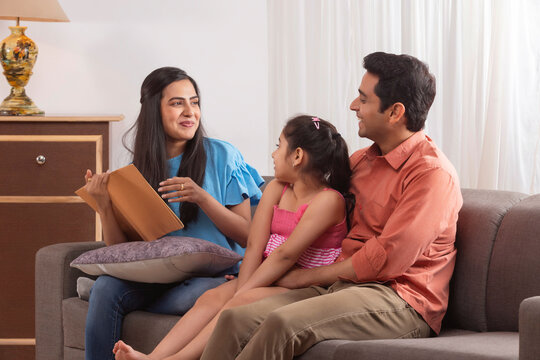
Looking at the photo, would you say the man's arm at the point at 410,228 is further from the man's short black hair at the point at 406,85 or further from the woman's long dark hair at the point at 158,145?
the woman's long dark hair at the point at 158,145

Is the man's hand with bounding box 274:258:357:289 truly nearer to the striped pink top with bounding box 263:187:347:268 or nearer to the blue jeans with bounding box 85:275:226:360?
the striped pink top with bounding box 263:187:347:268

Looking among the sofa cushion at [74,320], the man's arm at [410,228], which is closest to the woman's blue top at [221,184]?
the sofa cushion at [74,320]

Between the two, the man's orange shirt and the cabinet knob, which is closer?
the man's orange shirt

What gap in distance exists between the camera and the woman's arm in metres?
2.38

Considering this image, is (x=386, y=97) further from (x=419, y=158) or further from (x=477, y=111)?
(x=477, y=111)

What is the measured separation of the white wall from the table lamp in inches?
14.5

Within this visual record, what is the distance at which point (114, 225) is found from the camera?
247 cm

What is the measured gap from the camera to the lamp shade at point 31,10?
3176 millimetres

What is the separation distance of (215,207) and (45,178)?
40.7 inches

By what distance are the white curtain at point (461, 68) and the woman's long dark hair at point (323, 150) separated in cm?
69

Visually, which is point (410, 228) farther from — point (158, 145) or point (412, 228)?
point (158, 145)

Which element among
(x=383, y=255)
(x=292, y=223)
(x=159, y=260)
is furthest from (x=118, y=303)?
(x=383, y=255)

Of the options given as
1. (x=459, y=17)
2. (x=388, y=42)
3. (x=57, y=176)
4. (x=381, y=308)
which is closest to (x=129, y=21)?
(x=57, y=176)

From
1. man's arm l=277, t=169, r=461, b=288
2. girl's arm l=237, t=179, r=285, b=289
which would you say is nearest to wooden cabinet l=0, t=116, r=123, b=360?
girl's arm l=237, t=179, r=285, b=289
